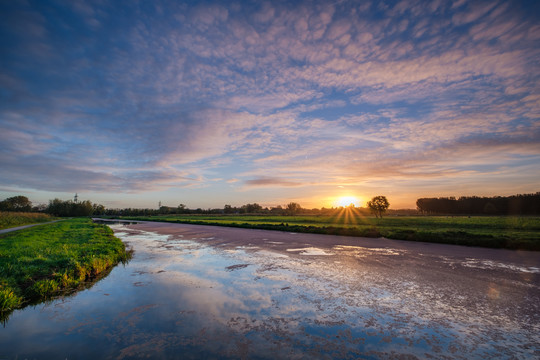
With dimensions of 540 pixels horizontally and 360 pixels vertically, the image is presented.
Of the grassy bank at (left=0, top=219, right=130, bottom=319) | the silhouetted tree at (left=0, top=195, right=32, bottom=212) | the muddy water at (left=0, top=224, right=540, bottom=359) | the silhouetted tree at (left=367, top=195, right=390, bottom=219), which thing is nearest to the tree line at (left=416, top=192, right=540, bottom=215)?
the silhouetted tree at (left=367, top=195, right=390, bottom=219)

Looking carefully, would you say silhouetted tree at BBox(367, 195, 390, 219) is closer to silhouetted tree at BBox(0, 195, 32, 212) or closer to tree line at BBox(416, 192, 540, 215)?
tree line at BBox(416, 192, 540, 215)

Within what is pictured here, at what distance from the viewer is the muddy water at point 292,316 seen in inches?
182

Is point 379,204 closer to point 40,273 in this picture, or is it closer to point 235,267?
point 235,267

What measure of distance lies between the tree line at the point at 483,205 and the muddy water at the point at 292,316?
107m

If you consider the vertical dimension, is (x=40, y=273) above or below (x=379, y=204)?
below

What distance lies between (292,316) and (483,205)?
438 ft

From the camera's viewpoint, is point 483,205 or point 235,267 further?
point 483,205

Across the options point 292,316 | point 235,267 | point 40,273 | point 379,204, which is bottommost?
point 235,267

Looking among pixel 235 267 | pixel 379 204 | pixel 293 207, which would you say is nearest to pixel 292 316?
pixel 235 267

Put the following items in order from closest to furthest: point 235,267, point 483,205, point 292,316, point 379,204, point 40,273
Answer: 1. point 292,316
2. point 40,273
3. point 235,267
4. point 379,204
5. point 483,205

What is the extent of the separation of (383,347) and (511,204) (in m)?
125

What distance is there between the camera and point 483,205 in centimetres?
10225

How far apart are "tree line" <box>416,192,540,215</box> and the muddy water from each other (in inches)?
4214

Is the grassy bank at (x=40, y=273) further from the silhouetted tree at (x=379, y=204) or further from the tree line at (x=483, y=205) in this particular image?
the tree line at (x=483, y=205)
